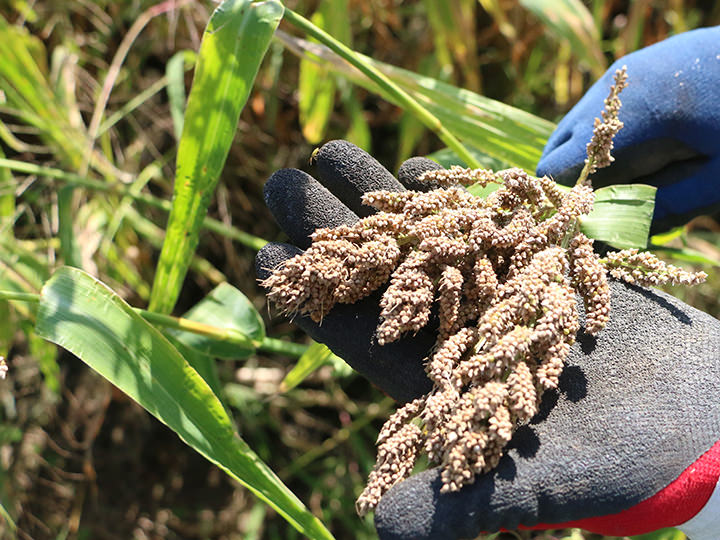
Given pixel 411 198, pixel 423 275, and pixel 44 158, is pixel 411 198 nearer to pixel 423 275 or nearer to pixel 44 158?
pixel 423 275

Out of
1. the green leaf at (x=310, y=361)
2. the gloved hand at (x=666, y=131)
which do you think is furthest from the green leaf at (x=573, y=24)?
the green leaf at (x=310, y=361)

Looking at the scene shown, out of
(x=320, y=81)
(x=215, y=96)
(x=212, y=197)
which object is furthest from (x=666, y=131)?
(x=212, y=197)

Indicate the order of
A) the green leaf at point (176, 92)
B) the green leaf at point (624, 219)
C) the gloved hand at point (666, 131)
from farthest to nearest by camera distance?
the green leaf at point (176, 92)
the gloved hand at point (666, 131)
the green leaf at point (624, 219)

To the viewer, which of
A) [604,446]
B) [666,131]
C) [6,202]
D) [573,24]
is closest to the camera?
[604,446]

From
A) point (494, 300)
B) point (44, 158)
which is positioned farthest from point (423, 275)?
point (44, 158)

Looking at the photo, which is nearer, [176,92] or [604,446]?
Answer: [604,446]

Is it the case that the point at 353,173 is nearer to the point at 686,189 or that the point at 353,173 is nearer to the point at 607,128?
the point at 607,128

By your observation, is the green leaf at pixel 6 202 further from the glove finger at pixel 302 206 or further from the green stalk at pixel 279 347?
the glove finger at pixel 302 206

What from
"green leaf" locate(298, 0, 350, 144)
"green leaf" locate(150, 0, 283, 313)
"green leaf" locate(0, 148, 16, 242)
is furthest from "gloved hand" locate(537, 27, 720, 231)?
"green leaf" locate(0, 148, 16, 242)
